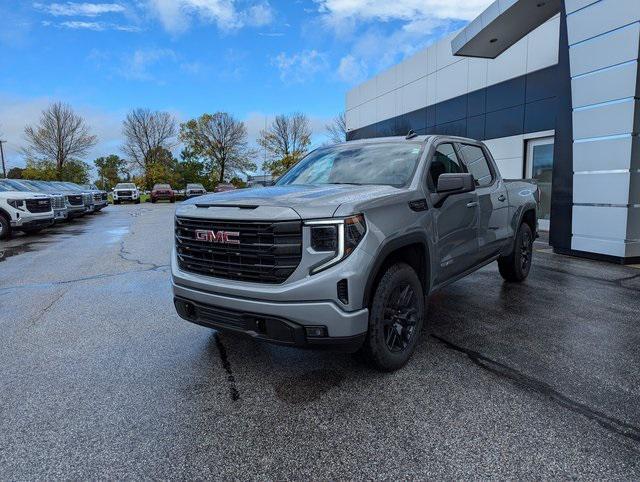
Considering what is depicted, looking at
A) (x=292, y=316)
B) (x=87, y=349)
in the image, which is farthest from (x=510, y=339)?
(x=87, y=349)

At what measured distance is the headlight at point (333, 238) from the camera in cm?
285

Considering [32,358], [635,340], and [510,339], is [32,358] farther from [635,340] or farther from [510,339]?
[635,340]

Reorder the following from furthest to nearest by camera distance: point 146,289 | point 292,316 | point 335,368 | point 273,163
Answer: point 273,163, point 146,289, point 335,368, point 292,316

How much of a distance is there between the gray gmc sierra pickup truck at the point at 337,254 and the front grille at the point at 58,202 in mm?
14236

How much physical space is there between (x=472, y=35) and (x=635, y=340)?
10377mm

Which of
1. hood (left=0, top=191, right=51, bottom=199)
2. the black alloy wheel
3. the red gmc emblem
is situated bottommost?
the black alloy wheel

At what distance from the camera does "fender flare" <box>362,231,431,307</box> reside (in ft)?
9.68

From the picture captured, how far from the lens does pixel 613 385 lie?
315 centimetres

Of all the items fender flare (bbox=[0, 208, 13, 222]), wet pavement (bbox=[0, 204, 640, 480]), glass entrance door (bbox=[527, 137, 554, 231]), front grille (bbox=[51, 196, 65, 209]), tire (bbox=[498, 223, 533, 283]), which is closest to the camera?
wet pavement (bbox=[0, 204, 640, 480])

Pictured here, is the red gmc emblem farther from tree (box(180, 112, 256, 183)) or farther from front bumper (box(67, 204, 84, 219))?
tree (box(180, 112, 256, 183))

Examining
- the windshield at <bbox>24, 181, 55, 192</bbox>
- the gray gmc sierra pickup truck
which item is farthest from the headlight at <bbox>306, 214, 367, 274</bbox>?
the windshield at <bbox>24, 181, 55, 192</bbox>

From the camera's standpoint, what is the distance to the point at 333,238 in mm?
2867

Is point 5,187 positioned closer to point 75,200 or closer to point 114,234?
point 114,234

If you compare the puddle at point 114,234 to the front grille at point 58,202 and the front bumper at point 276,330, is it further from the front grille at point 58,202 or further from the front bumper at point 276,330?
the front bumper at point 276,330
